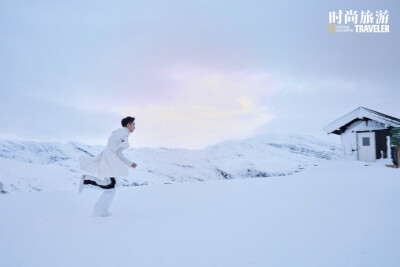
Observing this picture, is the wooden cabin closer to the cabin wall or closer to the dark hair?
the cabin wall

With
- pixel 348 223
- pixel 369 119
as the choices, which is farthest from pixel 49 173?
pixel 369 119

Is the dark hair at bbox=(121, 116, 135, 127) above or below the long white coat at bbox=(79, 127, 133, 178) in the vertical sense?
above

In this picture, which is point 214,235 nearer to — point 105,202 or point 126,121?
point 105,202

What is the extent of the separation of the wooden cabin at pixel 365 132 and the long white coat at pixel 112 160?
48.7ft

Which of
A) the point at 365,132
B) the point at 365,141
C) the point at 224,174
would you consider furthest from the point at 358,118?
the point at 224,174

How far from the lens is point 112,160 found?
5.20 meters

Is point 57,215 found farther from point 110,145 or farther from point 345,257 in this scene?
point 345,257

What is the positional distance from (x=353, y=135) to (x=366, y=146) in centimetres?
90

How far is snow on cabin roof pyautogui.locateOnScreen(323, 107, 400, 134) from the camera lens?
15225 millimetres

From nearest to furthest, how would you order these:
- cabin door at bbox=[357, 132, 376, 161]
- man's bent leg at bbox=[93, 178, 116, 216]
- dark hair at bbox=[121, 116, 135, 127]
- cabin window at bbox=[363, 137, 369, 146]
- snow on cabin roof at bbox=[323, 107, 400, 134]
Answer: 1. man's bent leg at bbox=[93, 178, 116, 216]
2. dark hair at bbox=[121, 116, 135, 127]
3. snow on cabin roof at bbox=[323, 107, 400, 134]
4. cabin door at bbox=[357, 132, 376, 161]
5. cabin window at bbox=[363, 137, 369, 146]

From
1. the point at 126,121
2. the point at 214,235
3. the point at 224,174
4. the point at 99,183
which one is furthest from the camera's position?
the point at 224,174

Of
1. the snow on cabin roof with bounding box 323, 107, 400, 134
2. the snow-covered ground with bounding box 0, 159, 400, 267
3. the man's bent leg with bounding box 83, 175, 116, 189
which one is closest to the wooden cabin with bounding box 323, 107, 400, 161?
the snow on cabin roof with bounding box 323, 107, 400, 134

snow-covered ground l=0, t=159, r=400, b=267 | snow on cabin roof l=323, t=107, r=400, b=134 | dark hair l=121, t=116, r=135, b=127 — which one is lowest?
snow-covered ground l=0, t=159, r=400, b=267

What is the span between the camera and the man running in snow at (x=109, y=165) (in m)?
5.09
